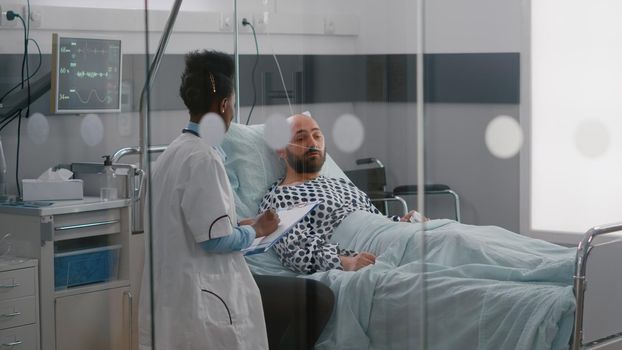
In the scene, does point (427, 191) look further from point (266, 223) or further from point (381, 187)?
point (266, 223)

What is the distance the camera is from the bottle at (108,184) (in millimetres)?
2828

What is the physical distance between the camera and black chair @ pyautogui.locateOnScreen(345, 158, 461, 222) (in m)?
2.31

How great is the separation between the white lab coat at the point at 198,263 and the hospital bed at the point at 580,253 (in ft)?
0.17

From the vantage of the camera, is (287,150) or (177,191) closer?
(287,150)

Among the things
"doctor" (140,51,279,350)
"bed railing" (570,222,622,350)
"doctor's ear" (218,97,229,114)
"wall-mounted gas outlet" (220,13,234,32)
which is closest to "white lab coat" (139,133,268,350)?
"doctor" (140,51,279,350)

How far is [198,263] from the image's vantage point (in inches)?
97.0

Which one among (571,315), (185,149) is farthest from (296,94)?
(571,315)

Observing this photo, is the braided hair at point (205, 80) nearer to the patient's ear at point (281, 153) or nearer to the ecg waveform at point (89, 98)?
the patient's ear at point (281, 153)

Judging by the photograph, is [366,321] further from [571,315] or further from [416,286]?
[571,315]

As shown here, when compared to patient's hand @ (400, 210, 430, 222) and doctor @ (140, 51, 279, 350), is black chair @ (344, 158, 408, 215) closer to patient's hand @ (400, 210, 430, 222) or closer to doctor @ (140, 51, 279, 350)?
patient's hand @ (400, 210, 430, 222)

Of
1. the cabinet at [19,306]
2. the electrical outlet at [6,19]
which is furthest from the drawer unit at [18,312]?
the electrical outlet at [6,19]

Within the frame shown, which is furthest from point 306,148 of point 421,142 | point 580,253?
point 580,253

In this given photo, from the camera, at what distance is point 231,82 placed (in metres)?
2.43

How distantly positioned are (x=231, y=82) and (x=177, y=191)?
0.33 meters
